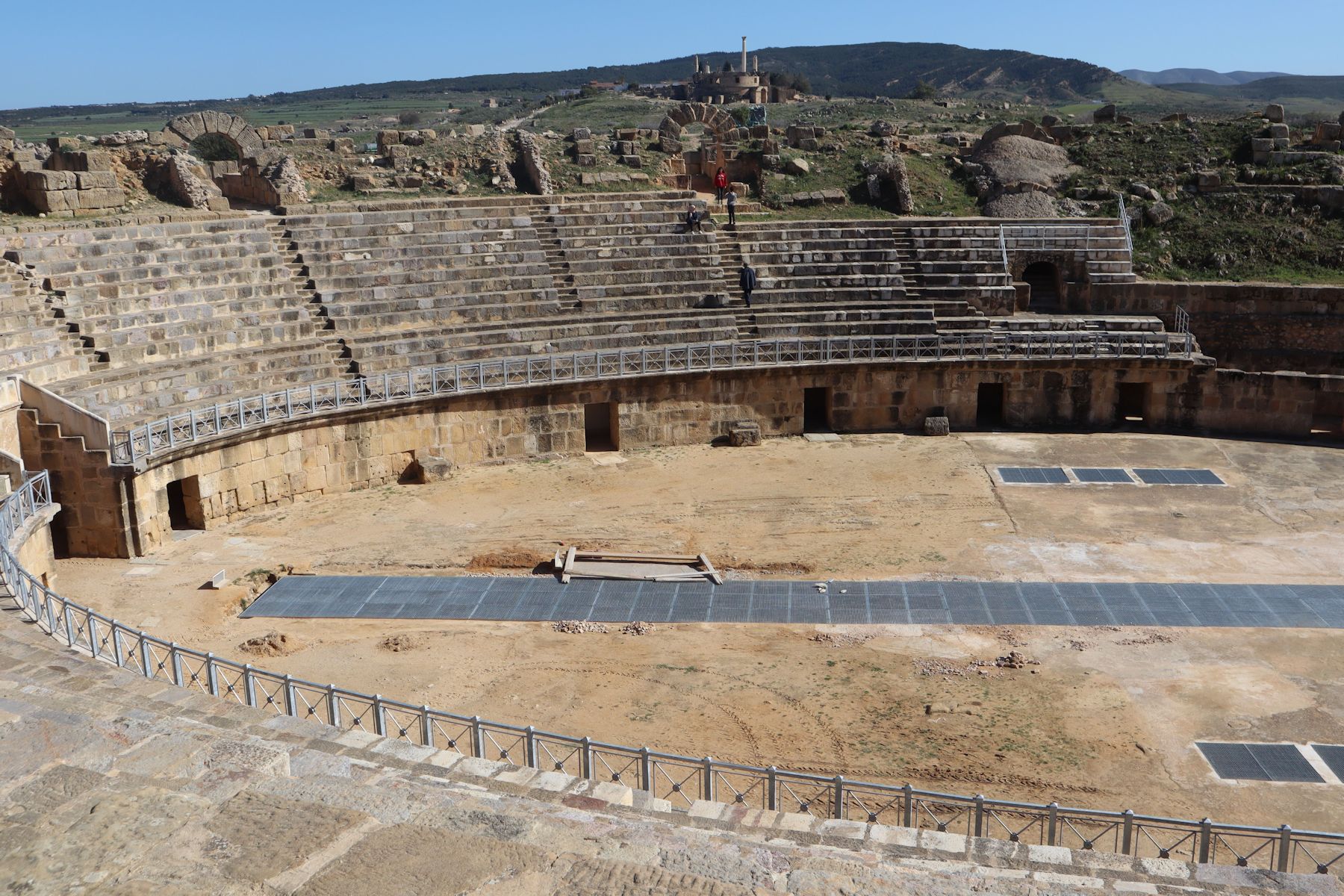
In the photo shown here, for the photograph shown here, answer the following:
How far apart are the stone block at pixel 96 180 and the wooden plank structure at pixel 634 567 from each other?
15.8 m

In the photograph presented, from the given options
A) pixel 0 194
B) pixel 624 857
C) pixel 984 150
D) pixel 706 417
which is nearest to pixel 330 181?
pixel 0 194

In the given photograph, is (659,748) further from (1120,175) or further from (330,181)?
(1120,175)

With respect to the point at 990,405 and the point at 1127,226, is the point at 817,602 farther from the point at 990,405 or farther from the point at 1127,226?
the point at 1127,226

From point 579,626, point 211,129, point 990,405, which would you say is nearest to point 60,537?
point 579,626

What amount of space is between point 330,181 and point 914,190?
15989mm

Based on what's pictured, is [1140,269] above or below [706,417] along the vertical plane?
above

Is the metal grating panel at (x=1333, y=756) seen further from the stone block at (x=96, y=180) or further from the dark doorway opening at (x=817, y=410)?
the stone block at (x=96, y=180)

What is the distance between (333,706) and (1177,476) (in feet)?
59.2

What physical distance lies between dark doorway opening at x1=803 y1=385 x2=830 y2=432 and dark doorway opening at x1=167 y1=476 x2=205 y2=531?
42.5ft

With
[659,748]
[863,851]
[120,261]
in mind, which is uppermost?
[120,261]

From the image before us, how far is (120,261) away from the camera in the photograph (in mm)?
24203

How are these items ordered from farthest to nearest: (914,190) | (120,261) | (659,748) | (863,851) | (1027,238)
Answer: (914,190)
(1027,238)
(120,261)
(659,748)
(863,851)

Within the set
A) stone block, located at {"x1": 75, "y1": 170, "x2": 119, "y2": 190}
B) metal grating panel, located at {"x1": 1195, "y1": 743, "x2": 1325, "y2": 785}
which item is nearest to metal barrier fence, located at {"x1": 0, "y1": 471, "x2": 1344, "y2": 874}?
metal grating panel, located at {"x1": 1195, "y1": 743, "x2": 1325, "y2": 785}

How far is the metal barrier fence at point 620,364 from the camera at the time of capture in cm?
2164
